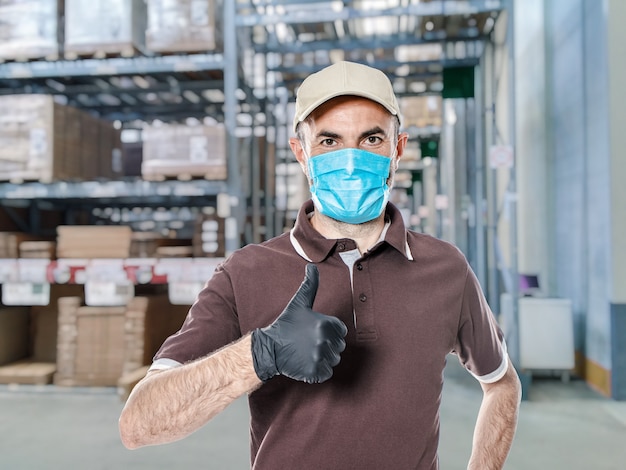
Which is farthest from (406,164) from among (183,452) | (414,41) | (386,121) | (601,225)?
(386,121)

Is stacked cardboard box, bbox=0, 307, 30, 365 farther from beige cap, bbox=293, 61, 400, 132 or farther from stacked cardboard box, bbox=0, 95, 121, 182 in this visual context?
beige cap, bbox=293, 61, 400, 132

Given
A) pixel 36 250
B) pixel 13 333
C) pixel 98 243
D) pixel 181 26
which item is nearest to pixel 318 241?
pixel 181 26

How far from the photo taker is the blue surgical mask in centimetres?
178

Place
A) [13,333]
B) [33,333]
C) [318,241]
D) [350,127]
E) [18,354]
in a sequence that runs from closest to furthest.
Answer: [318,241] < [350,127] < [13,333] < [18,354] < [33,333]

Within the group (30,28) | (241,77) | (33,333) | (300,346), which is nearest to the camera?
(300,346)

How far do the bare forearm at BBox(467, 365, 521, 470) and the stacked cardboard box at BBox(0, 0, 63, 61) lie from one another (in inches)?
231

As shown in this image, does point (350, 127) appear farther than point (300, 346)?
Yes

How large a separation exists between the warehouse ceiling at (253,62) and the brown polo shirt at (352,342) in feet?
15.8

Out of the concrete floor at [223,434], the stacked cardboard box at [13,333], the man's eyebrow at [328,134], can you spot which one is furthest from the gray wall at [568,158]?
the stacked cardboard box at [13,333]

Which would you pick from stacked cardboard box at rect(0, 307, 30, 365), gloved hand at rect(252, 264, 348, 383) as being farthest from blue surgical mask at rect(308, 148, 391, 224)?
stacked cardboard box at rect(0, 307, 30, 365)

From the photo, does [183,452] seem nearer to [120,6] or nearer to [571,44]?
[120,6]

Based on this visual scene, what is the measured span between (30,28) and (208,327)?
5817 mm

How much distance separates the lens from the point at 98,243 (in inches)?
243

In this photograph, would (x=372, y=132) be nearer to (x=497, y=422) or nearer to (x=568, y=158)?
(x=497, y=422)
